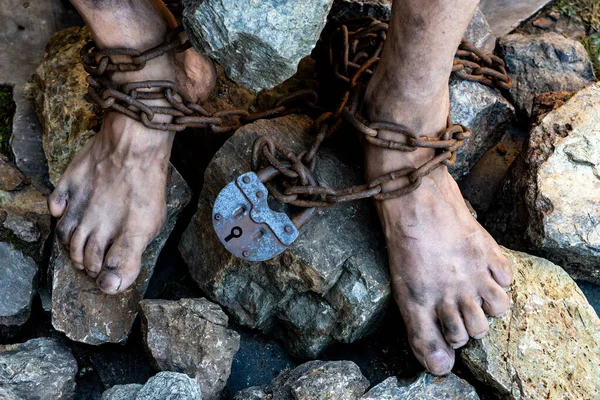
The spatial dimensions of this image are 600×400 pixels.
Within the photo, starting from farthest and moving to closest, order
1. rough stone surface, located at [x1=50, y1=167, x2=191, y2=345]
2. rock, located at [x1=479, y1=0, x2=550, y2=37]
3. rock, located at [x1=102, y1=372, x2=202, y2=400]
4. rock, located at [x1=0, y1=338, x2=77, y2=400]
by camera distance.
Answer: rock, located at [x1=479, y1=0, x2=550, y2=37]
rough stone surface, located at [x1=50, y1=167, x2=191, y2=345]
rock, located at [x1=0, y1=338, x2=77, y2=400]
rock, located at [x1=102, y1=372, x2=202, y2=400]

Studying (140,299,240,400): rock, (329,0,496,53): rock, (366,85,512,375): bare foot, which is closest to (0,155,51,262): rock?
(140,299,240,400): rock

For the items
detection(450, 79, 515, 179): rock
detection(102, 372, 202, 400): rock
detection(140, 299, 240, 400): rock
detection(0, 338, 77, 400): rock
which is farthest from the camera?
detection(450, 79, 515, 179): rock

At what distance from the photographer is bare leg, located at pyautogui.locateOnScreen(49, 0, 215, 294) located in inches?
74.6

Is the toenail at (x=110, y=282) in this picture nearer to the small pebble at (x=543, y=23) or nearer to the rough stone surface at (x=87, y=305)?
the rough stone surface at (x=87, y=305)

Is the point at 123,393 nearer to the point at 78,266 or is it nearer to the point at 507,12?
the point at 78,266

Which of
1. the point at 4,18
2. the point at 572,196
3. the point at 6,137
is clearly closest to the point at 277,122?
the point at 572,196

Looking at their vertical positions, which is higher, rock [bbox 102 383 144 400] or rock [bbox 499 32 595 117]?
rock [bbox 499 32 595 117]

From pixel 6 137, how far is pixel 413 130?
1.54 metres

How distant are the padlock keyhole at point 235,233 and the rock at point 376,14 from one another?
108cm

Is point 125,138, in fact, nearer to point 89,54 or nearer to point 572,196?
point 89,54

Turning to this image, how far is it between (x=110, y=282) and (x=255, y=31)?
0.81m

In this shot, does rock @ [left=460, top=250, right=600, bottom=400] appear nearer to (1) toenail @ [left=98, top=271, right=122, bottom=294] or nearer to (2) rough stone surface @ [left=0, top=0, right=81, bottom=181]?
(1) toenail @ [left=98, top=271, right=122, bottom=294]

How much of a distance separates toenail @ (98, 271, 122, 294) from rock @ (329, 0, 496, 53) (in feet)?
4.16

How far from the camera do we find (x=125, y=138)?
196 centimetres
